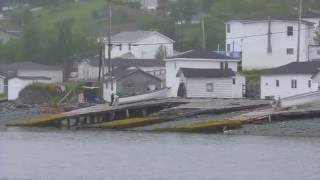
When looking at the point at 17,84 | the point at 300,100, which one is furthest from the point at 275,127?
the point at 17,84

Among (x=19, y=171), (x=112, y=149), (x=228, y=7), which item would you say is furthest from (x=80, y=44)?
(x=19, y=171)

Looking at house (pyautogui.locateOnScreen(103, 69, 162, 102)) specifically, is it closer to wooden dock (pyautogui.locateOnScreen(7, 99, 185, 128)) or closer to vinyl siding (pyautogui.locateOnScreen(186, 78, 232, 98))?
vinyl siding (pyautogui.locateOnScreen(186, 78, 232, 98))

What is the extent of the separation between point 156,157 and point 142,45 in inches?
2932

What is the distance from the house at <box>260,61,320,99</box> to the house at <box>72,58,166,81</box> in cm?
1603

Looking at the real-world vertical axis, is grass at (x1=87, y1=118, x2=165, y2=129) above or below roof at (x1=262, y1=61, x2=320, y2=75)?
below

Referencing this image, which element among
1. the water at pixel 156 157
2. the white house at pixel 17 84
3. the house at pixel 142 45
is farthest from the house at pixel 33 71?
the water at pixel 156 157

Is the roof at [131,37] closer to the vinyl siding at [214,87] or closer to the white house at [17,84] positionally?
the white house at [17,84]

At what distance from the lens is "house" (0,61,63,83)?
101 metres

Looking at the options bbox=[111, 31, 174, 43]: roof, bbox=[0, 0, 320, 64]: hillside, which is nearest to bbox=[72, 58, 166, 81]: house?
bbox=[0, 0, 320, 64]: hillside

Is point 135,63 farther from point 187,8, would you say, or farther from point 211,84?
point 187,8

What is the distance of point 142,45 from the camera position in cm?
12006

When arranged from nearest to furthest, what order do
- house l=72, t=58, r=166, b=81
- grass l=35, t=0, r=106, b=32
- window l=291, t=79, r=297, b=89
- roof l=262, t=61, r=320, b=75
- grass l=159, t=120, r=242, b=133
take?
grass l=159, t=120, r=242, b=133 → roof l=262, t=61, r=320, b=75 → window l=291, t=79, r=297, b=89 → house l=72, t=58, r=166, b=81 → grass l=35, t=0, r=106, b=32

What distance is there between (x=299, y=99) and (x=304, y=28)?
30.8 meters

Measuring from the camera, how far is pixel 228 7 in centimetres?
14588
